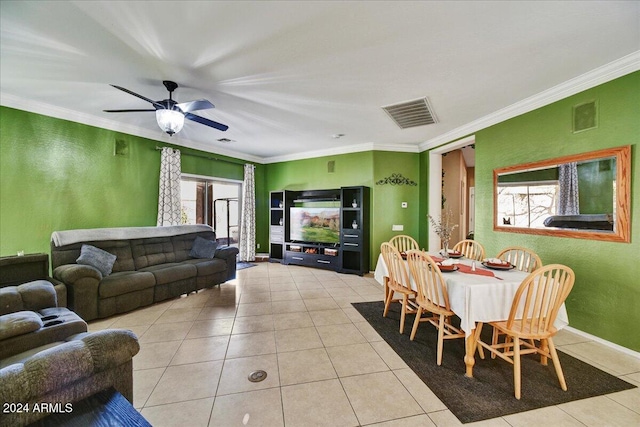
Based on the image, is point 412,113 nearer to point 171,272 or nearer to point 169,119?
point 169,119

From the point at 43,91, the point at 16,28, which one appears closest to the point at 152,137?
the point at 43,91

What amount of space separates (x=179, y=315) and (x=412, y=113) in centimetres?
Answer: 431

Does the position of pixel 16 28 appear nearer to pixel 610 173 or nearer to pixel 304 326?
pixel 304 326

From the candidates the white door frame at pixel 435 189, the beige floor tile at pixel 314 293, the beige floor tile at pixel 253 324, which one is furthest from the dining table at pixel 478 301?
the white door frame at pixel 435 189

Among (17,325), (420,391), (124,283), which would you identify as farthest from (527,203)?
(124,283)

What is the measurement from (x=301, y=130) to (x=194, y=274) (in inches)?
122

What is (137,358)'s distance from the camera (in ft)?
7.45

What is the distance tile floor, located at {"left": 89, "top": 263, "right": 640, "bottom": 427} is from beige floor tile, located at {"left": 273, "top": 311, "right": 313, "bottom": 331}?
12 mm

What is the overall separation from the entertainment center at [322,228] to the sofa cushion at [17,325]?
4454 millimetres

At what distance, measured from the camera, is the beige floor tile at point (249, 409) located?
5.26 feet

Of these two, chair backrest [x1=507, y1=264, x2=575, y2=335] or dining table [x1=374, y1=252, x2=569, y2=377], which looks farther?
dining table [x1=374, y1=252, x2=569, y2=377]

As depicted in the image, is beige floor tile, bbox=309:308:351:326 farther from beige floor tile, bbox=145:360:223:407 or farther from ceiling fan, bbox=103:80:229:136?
ceiling fan, bbox=103:80:229:136

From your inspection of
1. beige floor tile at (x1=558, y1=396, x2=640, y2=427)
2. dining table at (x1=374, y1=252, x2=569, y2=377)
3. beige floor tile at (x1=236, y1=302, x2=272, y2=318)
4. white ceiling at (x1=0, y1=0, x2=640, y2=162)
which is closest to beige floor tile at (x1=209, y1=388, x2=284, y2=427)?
beige floor tile at (x1=236, y1=302, x2=272, y2=318)

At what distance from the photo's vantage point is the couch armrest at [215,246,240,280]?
4.59 metres
